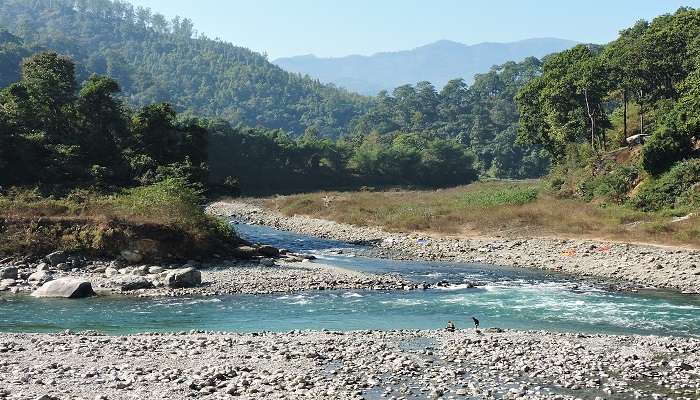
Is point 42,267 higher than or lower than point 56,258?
→ lower

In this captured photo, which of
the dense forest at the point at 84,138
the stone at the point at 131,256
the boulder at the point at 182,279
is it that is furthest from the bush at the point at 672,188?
the stone at the point at 131,256

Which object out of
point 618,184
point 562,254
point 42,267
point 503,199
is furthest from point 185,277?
point 618,184

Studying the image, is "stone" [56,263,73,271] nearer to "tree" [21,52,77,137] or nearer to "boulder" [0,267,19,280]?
"boulder" [0,267,19,280]

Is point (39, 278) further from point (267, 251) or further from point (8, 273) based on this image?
point (267, 251)

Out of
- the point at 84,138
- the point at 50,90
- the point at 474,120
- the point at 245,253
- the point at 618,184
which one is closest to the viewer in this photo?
the point at 245,253

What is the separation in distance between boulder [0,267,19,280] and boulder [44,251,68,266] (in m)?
2.07

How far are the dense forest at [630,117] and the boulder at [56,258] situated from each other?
127 feet

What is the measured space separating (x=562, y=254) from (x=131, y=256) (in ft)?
81.9

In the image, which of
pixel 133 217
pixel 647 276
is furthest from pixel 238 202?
pixel 647 276

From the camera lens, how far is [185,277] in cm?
2833

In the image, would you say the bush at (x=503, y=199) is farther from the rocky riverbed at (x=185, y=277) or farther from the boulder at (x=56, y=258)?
the boulder at (x=56, y=258)

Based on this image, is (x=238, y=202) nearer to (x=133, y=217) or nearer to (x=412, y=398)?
(x=133, y=217)

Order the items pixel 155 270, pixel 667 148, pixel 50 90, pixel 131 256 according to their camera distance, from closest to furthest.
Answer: pixel 155 270, pixel 131 256, pixel 667 148, pixel 50 90

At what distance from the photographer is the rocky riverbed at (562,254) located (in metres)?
30.9
